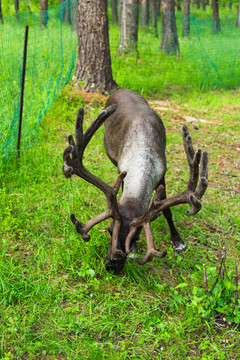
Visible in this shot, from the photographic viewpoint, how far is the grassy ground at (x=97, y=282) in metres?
2.78

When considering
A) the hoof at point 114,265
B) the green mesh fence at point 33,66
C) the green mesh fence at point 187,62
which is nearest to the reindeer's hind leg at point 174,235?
the hoof at point 114,265

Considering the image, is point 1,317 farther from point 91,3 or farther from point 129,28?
point 129,28

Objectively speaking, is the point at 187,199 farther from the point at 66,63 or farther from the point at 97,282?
the point at 66,63

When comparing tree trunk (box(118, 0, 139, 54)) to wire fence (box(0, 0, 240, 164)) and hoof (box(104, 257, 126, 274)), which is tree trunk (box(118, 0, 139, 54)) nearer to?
wire fence (box(0, 0, 240, 164))

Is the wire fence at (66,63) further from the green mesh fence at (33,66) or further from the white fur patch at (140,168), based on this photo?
the white fur patch at (140,168)

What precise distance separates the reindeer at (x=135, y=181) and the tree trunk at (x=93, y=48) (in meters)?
3.60

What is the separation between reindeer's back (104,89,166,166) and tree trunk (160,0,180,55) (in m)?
6.71

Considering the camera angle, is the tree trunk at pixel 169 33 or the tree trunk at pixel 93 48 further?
the tree trunk at pixel 169 33

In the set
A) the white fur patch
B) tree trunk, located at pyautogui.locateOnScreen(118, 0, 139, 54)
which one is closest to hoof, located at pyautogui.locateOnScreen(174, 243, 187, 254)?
the white fur patch

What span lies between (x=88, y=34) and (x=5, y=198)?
14.7 ft

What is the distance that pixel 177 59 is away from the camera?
35.9ft

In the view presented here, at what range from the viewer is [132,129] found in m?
4.15

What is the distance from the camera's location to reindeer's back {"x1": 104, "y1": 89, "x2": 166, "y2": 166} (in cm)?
396

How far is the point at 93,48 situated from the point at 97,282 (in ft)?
18.3
